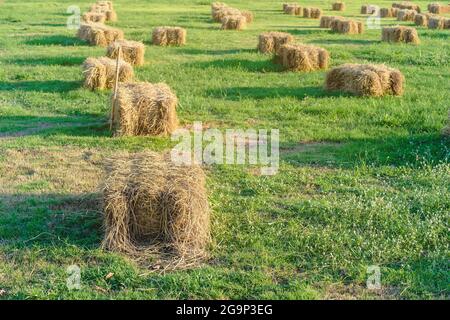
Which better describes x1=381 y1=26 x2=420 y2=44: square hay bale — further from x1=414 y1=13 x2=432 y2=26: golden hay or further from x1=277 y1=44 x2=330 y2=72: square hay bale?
x1=414 y1=13 x2=432 y2=26: golden hay

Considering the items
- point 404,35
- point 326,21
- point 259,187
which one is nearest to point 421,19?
point 326,21

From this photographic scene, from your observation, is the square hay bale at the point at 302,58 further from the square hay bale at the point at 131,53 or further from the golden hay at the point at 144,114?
the golden hay at the point at 144,114

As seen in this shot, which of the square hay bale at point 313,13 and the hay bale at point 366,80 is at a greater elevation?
the square hay bale at point 313,13

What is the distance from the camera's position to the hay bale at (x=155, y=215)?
7.57 metres

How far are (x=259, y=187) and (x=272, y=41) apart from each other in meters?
12.9

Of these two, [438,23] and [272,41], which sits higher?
[438,23]

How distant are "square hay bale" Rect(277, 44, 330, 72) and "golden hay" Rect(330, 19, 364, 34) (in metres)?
9.88

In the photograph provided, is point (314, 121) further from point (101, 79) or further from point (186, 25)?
point (186, 25)

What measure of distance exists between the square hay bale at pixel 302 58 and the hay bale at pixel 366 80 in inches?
109

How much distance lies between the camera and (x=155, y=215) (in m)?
7.84

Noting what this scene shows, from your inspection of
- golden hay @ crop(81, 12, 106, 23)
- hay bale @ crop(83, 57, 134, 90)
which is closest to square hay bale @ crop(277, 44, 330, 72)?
hay bale @ crop(83, 57, 134, 90)

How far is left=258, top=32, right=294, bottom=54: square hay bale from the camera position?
21.2 metres

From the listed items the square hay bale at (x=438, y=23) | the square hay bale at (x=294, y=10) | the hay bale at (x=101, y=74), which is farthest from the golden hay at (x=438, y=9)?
the hay bale at (x=101, y=74)

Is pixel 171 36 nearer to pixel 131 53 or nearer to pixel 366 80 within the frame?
pixel 131 53
